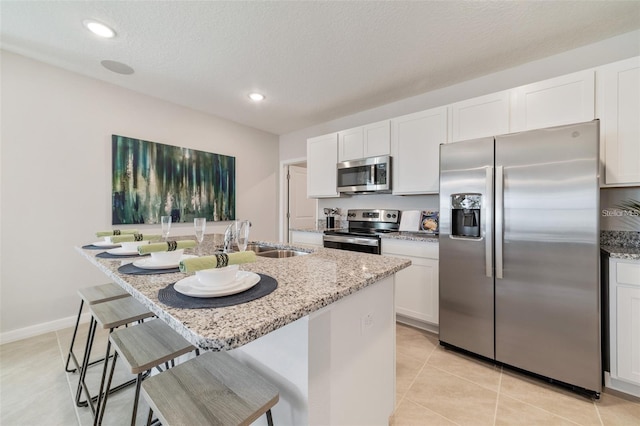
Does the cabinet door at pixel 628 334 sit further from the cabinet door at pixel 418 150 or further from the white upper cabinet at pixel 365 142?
the white upper cabinet at pixel 365 142

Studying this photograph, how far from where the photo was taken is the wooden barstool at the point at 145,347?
3.49ft


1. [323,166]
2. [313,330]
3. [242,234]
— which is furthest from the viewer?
[323,166]

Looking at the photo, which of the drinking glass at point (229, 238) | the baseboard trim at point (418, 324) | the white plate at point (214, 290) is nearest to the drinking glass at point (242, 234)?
the drinking glass at point (229, 238)

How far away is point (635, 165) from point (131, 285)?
120 inches

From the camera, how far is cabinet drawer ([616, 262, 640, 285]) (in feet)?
5.21

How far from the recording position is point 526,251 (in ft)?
6.06

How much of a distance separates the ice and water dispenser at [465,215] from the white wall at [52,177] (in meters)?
3.38

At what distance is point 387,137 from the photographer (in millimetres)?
3053

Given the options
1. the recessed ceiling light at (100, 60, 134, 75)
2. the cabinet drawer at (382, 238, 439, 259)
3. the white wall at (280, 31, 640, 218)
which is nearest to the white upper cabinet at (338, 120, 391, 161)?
the white wall at (280, 31, 640, 218)

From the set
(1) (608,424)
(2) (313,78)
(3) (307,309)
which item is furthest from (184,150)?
(1) (608,424)

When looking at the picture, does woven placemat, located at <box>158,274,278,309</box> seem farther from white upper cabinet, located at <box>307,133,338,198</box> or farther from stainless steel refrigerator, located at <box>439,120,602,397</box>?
white upper cabinet, located at <box>307,133,338,198</box>

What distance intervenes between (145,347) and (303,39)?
236 cm

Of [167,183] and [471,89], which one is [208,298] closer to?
[167,183]

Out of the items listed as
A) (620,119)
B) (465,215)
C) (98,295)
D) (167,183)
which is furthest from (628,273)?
(167,183)
